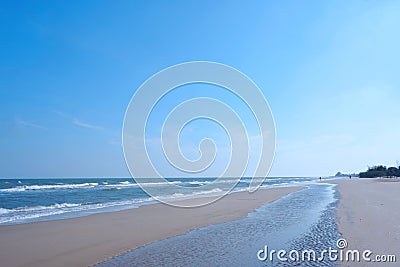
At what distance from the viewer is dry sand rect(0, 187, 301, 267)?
9.34 metres

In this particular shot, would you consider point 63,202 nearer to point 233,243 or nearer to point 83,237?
point 83,237

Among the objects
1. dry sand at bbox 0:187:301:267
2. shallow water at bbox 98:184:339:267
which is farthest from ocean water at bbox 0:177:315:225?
shallow water at bbox 98:184:339:267

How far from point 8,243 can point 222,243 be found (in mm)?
6899

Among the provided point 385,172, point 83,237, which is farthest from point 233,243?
point 385,172

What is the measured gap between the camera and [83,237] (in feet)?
40.2

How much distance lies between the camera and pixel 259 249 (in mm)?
9930

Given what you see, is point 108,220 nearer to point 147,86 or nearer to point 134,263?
point 147,86

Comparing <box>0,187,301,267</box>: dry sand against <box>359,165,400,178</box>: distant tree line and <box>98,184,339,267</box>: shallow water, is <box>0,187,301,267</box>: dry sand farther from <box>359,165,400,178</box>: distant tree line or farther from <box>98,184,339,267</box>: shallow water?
<box>359,165,400,178</box>: distant tree line

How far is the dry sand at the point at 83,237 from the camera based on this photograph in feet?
30.6

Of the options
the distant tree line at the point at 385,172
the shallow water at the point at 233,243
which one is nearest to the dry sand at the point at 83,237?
the shallow water at the point at 233,243

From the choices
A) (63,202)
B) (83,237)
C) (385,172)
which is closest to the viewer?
(83,237)

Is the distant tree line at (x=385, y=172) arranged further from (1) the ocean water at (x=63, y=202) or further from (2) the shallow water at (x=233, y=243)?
(2) the shallow water at (x=233, y=243)

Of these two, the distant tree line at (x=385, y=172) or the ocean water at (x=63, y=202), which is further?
the distant tree line at (x=385, y=172)

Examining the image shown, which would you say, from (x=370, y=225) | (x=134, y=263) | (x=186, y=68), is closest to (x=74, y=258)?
(x=134, y=263)
